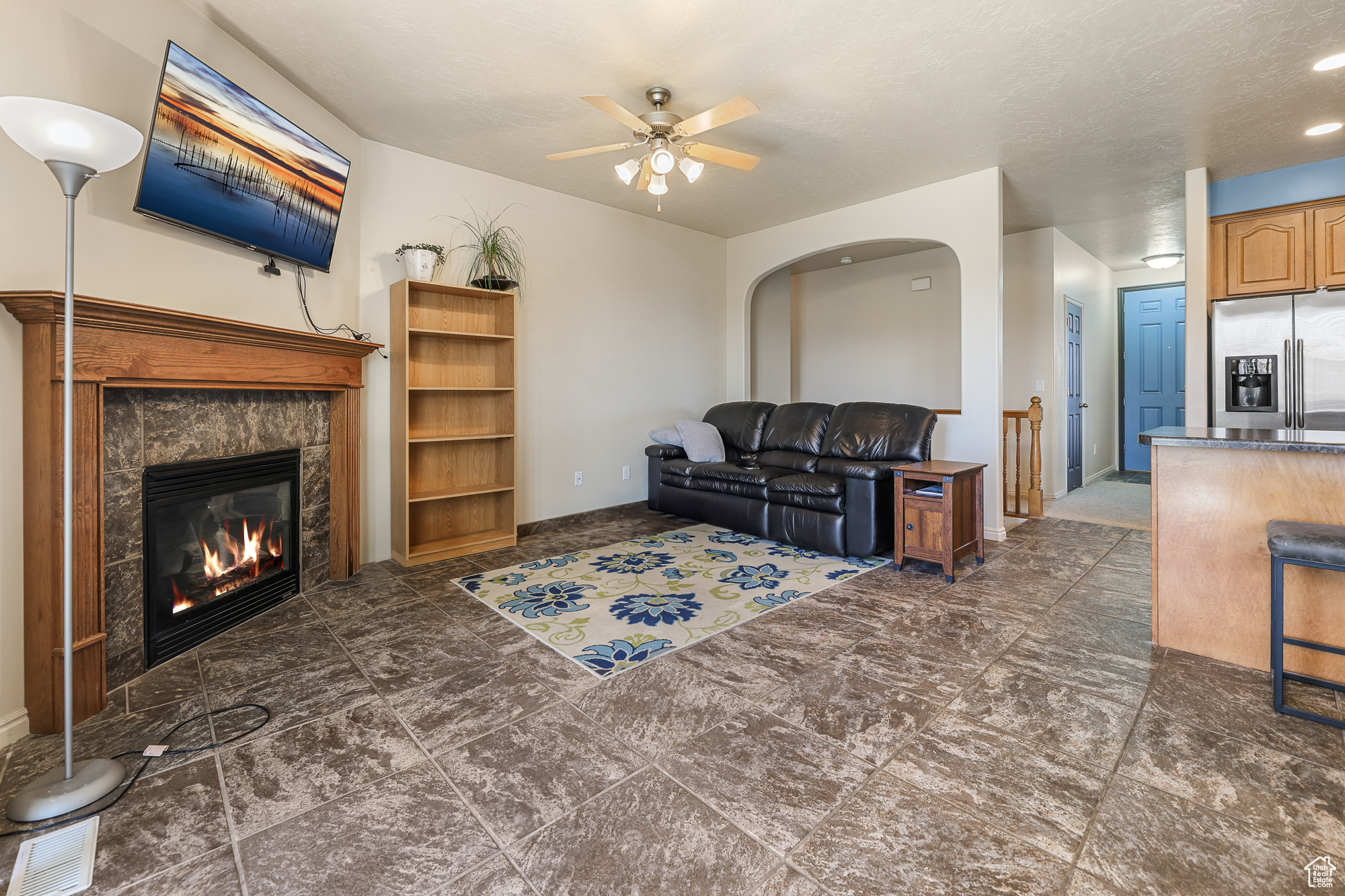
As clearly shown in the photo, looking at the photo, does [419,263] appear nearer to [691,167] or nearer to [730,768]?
[691,167]

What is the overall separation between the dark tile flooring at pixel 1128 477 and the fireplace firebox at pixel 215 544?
8437mm

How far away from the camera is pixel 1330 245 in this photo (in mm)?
3979

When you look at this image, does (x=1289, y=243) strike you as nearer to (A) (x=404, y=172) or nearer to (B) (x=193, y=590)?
(A) (x=404, y=172)

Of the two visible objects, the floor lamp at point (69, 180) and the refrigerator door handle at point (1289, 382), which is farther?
the refrigerator door handle at point (1289, 382)

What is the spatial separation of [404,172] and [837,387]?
17.4 feet

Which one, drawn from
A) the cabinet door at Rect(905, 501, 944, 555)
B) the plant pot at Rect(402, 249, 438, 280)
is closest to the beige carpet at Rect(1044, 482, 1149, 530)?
the cabinet door at Rect(905, 501, 944, 555)

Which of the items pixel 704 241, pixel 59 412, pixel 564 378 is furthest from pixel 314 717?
pixel 704 241

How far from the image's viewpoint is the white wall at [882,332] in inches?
250

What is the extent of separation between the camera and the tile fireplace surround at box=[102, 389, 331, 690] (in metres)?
2.12

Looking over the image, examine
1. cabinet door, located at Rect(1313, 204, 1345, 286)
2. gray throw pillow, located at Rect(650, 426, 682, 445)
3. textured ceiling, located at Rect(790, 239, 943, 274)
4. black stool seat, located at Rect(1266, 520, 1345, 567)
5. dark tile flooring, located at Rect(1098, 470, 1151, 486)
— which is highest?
textured ceiling, located at Rect(790, 239, 943, 274)

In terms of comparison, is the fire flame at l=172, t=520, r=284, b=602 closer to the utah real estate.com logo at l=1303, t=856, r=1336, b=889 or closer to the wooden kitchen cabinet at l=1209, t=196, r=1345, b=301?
the utah real estate.com logo at l=1303, t=856, r=1336, b=889

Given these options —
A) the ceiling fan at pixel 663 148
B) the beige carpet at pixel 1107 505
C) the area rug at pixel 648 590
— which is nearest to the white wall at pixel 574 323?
the area rug at pixel 648 590

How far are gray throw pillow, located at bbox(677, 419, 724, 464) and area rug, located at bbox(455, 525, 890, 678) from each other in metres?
0.88

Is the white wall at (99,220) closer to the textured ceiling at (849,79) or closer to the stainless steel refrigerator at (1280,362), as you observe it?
the textured ceiling at (849,79)
